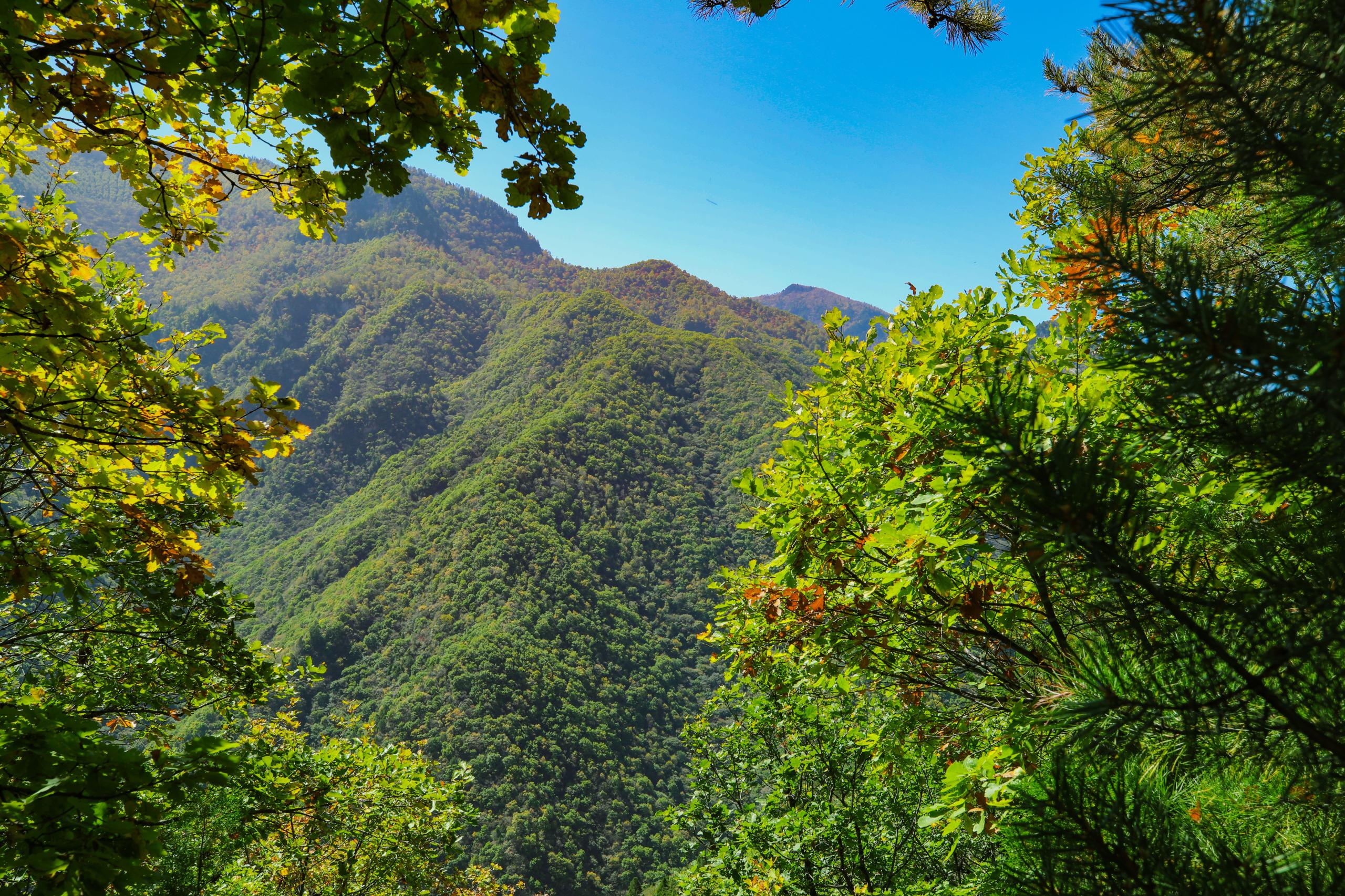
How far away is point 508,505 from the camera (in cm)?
7556

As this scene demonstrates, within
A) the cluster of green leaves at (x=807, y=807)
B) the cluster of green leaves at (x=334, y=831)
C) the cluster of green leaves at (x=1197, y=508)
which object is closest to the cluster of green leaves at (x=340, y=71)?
the cluster of green leaves at (x=1197, y=508)

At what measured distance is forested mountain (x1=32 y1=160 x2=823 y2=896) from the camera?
51719 mm

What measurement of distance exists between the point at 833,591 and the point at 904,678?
806mm

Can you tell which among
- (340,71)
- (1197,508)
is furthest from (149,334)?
(1197,508)

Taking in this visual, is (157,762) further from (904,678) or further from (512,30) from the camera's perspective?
(904,678)

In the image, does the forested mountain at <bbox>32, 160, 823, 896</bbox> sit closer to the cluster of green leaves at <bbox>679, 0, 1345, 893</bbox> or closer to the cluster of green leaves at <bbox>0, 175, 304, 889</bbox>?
the cluster of green leaves at <bbox>0, 175, 304, 889</bbox>

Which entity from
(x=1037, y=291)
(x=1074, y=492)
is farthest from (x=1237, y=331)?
(x=1037, y=291)

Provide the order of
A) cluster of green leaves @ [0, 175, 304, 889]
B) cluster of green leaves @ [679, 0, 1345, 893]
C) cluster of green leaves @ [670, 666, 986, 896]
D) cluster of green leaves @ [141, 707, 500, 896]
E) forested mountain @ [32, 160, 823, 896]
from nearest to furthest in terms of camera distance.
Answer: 1. cluster of green leaves @ [679, 0, 1345, 893]
2. cluster of green leaves @ [0, 175, 304, 889]
3. cluster of green leaves @ [670, 666, 986, 896]
4. cluster of green leaves @ [141, 707, 500, 896]
5. forested mountain @ [32, 160, 823, 896]

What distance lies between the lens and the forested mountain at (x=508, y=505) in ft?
170

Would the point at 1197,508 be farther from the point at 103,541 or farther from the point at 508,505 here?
the point at 508,505

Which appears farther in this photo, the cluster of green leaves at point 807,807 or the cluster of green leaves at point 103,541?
the cluster of green leaves at point 807,807

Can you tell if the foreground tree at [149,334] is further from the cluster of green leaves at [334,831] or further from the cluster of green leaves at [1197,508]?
the cluster of green leaves at [334,831]

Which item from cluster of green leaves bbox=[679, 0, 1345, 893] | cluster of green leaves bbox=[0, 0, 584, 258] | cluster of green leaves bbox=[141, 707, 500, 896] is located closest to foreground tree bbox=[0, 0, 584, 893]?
cluster of green leaves bbox=[0, 0, 584, 258]

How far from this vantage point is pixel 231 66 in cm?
163
